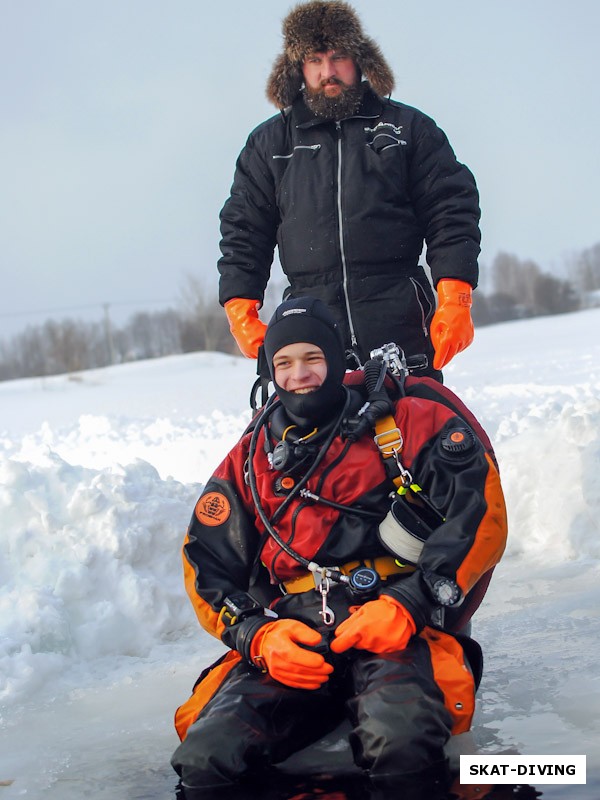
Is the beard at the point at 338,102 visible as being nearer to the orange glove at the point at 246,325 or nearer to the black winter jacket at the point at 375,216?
the black winter jacket at the point at 375,216

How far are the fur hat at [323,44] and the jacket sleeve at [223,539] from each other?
1812 mm

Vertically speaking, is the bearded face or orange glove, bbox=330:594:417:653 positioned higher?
the bearded face

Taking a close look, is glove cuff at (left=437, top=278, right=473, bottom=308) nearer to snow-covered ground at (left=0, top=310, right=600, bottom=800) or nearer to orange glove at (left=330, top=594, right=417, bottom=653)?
snow-covered ground at (left=0, top=310, right=600, bottom=800)

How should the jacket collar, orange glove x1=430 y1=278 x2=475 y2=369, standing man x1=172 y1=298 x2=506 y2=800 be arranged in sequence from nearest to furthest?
standing man x1=172 y1=298 x2=506 y2=800, orange glove x1=430 y1=278 x2=475 y2=369, the jacket collar

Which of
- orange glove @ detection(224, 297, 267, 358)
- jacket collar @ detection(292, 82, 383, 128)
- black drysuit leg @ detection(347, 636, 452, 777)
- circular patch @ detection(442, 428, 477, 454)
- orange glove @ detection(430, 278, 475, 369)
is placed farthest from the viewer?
orange glove @ detection(224, 297, 267, 358)

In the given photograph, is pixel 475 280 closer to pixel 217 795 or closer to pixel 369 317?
pixel 369 317

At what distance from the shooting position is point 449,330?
397 cm

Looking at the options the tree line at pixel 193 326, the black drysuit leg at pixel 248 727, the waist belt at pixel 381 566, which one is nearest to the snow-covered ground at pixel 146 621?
the black drysuit leg at pixel 248 727

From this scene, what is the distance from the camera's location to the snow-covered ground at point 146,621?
9.52ft

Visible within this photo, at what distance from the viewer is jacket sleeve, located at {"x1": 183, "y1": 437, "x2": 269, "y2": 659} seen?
313cm

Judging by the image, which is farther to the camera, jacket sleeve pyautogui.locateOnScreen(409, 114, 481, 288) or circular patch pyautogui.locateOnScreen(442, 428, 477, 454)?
jacket sleeve pyautogui.locateOnScreen(409, 114, 481, 288)

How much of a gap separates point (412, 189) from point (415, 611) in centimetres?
200

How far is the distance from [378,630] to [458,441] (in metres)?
0.62

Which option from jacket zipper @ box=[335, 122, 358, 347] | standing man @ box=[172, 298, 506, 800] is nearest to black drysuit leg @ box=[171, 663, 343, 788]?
standing man @ box=[172, 298, 506, 800]
